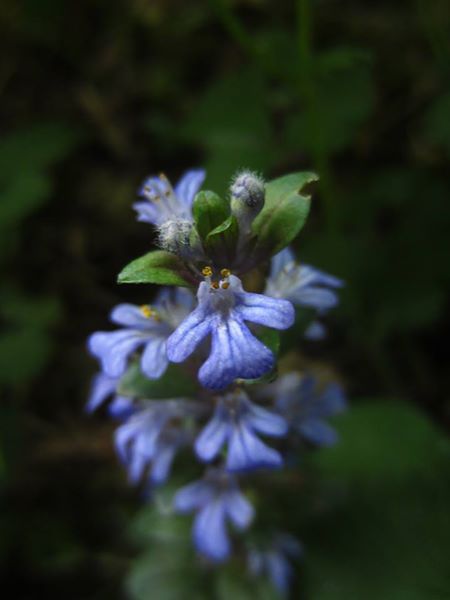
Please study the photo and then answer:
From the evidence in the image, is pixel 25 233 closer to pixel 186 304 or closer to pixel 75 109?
pixel 75 109

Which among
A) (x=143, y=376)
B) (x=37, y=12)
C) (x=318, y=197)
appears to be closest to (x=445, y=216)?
(x=318, y=197)

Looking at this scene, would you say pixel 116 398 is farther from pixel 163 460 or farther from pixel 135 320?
pixel 135 320

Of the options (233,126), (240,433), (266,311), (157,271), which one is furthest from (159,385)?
(233,126)

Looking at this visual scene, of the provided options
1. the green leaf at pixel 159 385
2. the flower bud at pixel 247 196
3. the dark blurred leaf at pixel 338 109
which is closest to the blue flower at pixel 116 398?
the green leaf at pixel 159 385

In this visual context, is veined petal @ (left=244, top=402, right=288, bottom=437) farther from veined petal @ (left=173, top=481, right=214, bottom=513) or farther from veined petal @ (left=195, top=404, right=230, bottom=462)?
veined petal @ (left=173, top=481, right=214, bottom=513)

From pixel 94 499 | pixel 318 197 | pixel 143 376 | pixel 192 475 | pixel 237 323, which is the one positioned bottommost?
pixel 94 499

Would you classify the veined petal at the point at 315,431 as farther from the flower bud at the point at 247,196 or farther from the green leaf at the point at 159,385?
the flower bud at the point at 247,196

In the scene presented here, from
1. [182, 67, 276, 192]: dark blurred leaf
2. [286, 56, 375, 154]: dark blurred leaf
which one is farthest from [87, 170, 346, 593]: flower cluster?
[286, 56, 375, 154]: dark blurred leaf
